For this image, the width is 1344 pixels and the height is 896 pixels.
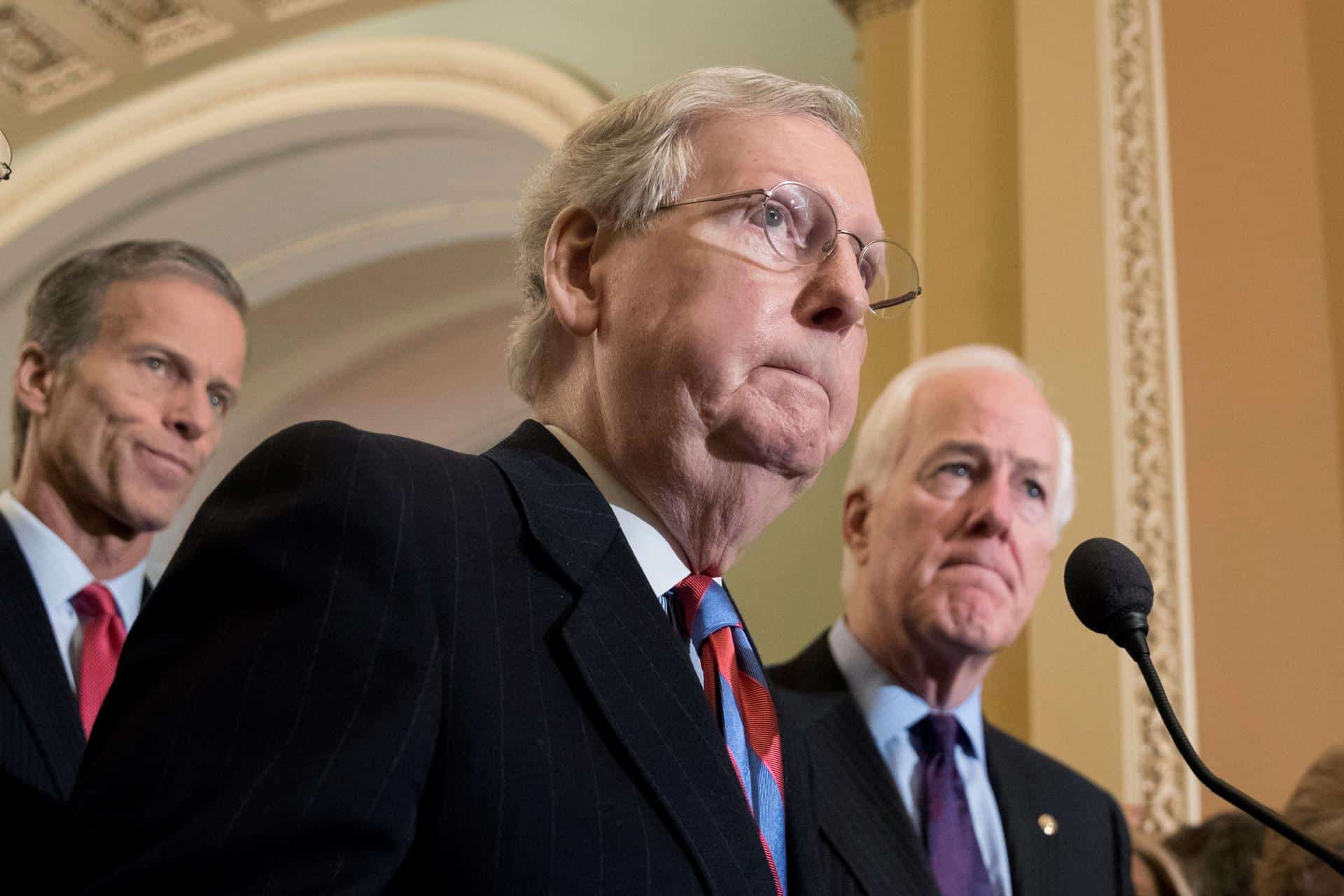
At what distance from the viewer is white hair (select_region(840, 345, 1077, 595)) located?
2.96 m

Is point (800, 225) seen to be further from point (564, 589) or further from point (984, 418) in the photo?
point (984, 418)

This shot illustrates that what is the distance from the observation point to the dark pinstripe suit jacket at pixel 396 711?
1.13 m

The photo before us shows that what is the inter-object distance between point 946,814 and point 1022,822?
6.6 inches

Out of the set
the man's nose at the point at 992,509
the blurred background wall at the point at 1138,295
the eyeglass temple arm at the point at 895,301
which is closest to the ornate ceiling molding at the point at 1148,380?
the blurred background wall at the point at 1138,295

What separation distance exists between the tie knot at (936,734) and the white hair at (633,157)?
1113mm

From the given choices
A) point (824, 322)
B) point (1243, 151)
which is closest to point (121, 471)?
point (824, 322)

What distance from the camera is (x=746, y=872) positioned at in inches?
52.8

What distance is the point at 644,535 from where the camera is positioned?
1.61m

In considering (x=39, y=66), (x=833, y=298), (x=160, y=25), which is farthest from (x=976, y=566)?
(x=39, y=66)

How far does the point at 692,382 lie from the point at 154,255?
1579 millimetres

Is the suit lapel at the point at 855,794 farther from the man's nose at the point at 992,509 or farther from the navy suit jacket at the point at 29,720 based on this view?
the navy suit jacket at the point at 29,720

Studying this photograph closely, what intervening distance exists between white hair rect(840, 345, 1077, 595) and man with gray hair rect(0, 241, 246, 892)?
125cm

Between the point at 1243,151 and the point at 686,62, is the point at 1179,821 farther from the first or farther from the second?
the point at 686,62

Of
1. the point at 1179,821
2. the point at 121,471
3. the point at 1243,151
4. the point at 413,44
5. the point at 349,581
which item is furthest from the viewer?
the point at 413,44
